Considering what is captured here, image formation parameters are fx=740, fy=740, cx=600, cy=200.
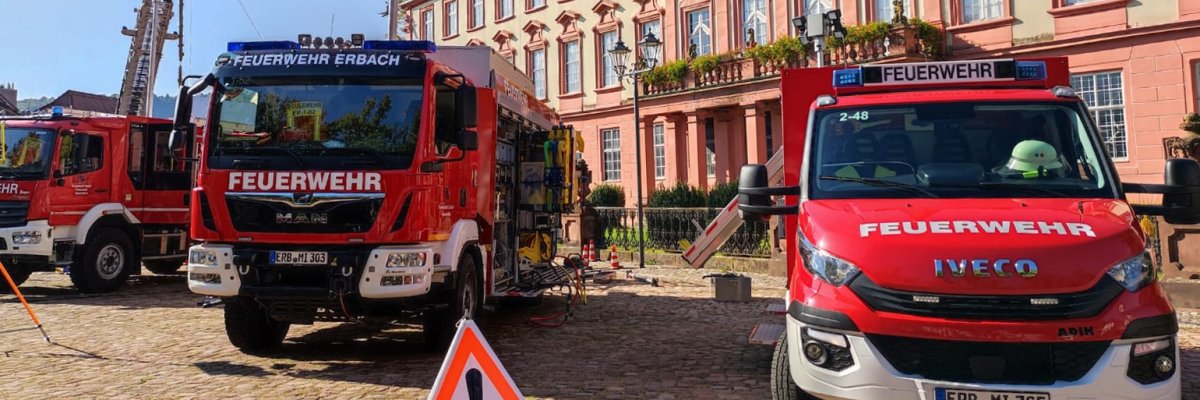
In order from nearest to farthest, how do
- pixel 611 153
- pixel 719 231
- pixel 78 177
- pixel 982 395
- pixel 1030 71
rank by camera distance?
1. pixel 982 395
2. pixel 1030 71
3. pixel 719 231
4. pixel 78 177
5. pixel 611 153

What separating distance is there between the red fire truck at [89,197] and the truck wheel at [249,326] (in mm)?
6214

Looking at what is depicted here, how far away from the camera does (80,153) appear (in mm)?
11570

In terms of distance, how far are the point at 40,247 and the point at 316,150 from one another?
7.64 m

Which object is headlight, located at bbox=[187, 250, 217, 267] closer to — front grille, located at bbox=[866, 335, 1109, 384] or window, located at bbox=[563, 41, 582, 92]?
front grille, located at bbox=[866, 335, 1109, 384]

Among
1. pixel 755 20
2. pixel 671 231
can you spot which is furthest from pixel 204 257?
Result: pixel 755 20

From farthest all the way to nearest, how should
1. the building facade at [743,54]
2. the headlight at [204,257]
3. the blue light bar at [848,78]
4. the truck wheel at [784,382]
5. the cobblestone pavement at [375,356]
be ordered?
the building facade at [743,54]
the headlight at [204,257]
the cobblestone pavement at [375,356]
the blue light bar at [848,78]
the truck wheel at [784,382]

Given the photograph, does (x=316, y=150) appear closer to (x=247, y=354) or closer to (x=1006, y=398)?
(x=247, y=354)

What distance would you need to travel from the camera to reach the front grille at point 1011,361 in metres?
3.36

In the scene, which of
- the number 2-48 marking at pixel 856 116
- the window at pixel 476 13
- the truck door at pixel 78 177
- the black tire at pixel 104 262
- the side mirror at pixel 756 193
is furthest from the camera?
the window at pixel 476 13

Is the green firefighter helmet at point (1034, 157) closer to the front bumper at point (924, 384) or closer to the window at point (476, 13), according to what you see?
the front bumper at point (924, 384)

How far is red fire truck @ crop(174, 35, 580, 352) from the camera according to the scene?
6.23 m

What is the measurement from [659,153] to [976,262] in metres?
23.7

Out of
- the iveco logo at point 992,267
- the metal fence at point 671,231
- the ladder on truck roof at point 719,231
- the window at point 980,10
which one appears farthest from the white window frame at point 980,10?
the iveco logo at point 992,267

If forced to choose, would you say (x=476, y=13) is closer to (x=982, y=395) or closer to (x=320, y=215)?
(x=320, y=215)
